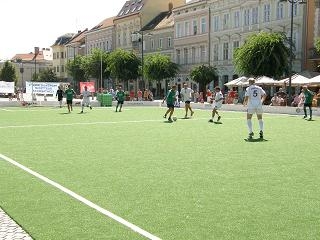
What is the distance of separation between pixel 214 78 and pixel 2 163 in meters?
48.3

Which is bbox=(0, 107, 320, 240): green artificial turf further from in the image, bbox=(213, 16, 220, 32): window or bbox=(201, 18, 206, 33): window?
bbox=(201, 18, 206, 33): window

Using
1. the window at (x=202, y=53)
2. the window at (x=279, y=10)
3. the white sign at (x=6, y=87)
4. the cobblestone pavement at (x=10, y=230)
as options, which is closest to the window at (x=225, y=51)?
the window at (x=202, y=53)

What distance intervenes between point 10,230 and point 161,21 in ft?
233

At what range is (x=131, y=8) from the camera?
8225 centimetres

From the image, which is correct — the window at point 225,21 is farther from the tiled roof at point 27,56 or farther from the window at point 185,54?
the tiled roof at point 27,56

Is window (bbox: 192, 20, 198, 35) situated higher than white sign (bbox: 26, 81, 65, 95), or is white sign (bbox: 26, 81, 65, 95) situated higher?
window (bbox: 192, 20, 198, 35)

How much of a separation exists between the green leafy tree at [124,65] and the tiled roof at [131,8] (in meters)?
12.0

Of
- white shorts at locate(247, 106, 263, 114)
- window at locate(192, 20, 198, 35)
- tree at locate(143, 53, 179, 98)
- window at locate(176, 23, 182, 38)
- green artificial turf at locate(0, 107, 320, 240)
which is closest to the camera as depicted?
green artificial turf at locate(0, 107, 320, 240)

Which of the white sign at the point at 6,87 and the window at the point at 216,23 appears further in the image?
the window at the point at 216,23

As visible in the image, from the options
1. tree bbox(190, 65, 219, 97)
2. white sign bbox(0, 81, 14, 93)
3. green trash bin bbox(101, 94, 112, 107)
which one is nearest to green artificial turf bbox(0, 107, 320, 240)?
green trash bin bbox(101, 94, 112, 107)

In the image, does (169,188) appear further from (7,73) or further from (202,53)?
(7,73)

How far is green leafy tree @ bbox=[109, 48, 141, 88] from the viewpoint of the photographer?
67375 millimetres

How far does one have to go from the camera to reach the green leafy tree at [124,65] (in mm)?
67375

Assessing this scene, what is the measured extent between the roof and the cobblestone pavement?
65.9m
